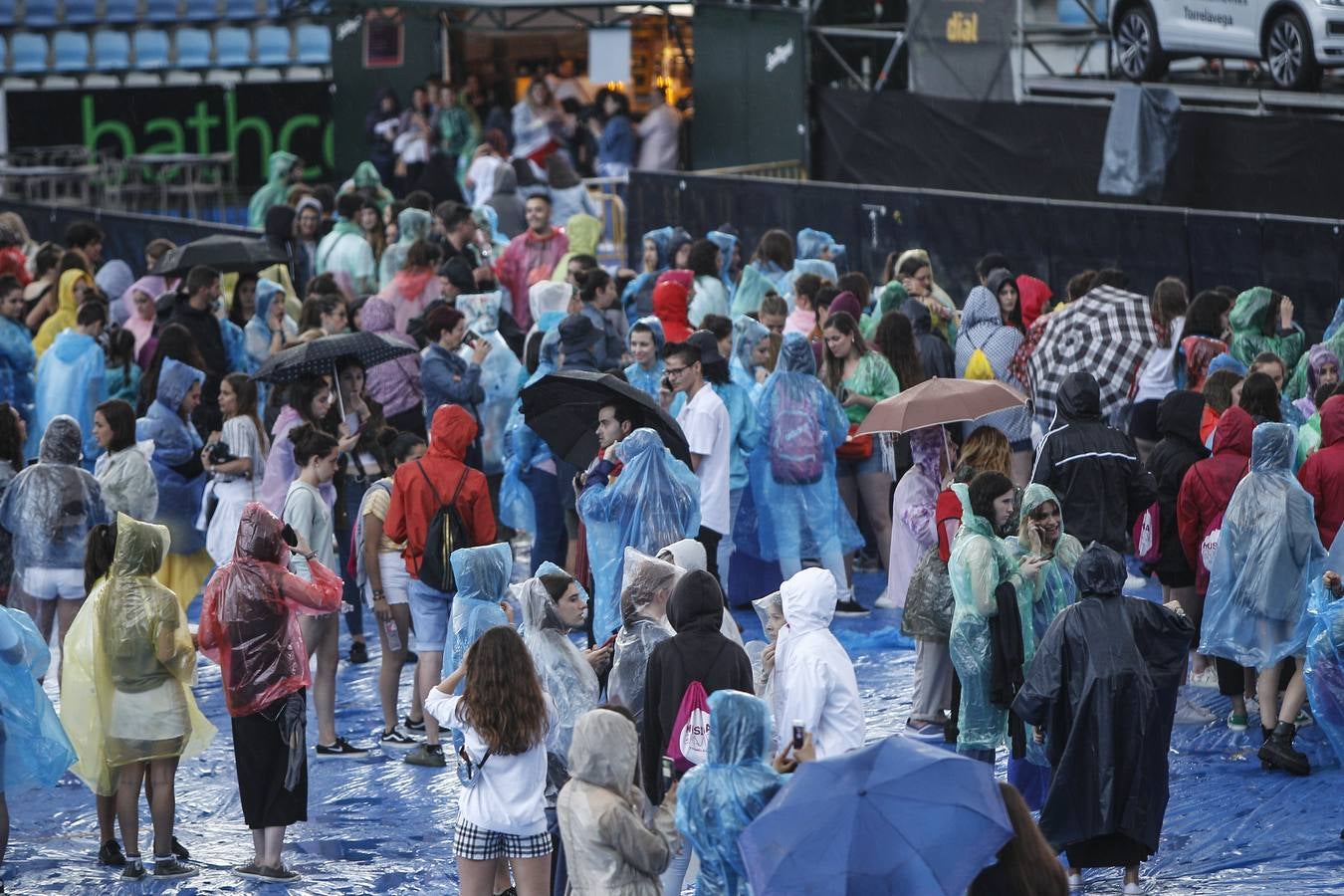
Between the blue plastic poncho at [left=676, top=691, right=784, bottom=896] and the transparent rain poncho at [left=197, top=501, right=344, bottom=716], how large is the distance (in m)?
2.61

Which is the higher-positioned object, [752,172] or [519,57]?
[519,57]

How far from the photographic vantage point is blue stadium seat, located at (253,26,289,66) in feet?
100

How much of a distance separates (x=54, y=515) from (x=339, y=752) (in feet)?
6.04

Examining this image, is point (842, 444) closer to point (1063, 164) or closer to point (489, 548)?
point (489, 548)

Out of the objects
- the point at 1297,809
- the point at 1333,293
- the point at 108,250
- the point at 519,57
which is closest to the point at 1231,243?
the point at 1333,293

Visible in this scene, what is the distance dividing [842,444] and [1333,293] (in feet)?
16.3

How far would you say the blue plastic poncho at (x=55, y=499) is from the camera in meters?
9.45

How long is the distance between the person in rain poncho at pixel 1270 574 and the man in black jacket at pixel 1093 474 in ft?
1.49

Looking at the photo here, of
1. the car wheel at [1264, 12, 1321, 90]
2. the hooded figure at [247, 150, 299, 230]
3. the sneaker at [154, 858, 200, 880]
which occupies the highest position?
the car wheel at [1264, 12, 1321, 90]

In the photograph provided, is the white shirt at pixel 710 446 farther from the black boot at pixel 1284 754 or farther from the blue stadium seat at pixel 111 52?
the blue stadium seat at pixel 111 52

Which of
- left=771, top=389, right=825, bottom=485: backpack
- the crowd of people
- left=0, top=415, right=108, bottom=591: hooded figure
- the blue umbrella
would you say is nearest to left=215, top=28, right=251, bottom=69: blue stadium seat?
the crowd of people

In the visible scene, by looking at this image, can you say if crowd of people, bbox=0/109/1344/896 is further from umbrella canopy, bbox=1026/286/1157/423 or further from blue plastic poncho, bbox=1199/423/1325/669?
umbrella canopy, bbox=1026/286/1157/423

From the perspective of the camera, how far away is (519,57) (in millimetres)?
29734

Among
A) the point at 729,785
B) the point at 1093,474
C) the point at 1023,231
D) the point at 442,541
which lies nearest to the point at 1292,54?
the point at 1023,231
